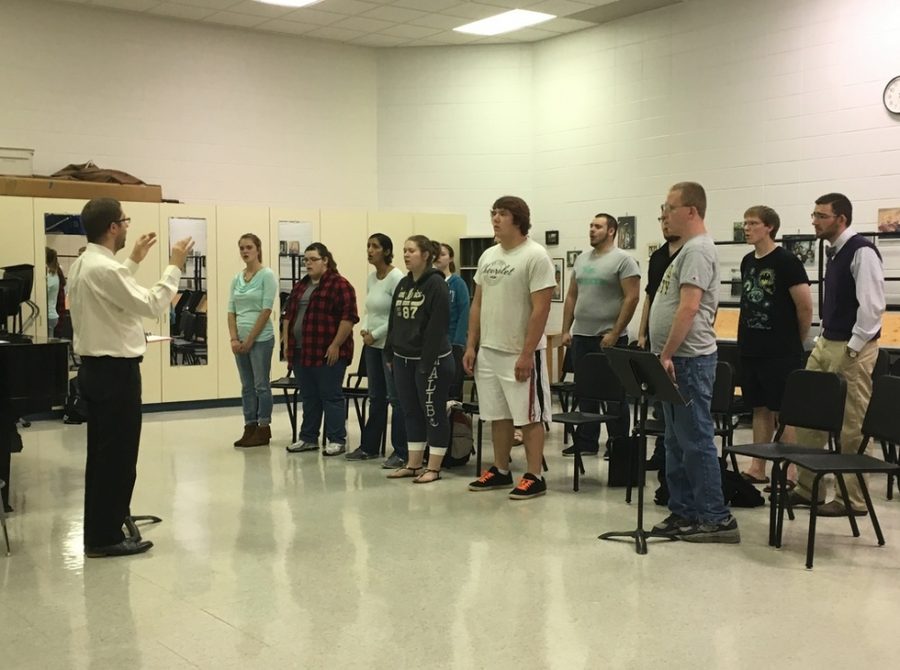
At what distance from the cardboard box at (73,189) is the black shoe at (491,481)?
459 centimetres

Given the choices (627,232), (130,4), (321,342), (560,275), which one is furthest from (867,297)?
(130,4)

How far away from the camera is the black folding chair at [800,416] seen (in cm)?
443

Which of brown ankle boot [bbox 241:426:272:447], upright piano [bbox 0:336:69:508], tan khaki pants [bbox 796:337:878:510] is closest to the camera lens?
upright piano [bbox 0:336:69:508]

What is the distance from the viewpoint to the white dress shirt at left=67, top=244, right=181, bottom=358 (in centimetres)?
410

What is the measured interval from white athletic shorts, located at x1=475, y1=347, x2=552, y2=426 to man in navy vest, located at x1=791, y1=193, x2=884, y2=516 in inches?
55.2

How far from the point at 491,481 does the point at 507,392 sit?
63 centimetres

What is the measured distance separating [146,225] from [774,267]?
229 inches

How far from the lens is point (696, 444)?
436 cm

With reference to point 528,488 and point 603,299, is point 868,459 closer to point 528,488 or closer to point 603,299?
point 528,488

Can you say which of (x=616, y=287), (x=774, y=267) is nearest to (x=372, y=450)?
(x=616, y=287)

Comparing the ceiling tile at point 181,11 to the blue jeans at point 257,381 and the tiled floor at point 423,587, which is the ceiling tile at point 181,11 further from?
the tiled floor at point 423,587

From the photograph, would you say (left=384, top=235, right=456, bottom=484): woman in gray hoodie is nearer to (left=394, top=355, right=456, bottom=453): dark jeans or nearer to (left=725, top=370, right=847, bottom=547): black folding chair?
(left=394, top=355, right=456, bottom=453): dark jeans

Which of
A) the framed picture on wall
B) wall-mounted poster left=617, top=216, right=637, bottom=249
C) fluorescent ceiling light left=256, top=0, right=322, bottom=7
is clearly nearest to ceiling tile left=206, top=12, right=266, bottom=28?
fluorescent ceiling light left=256, top=0, right=322, bottom=7

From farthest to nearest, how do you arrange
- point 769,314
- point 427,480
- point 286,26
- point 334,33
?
point 334,33 < point 286,26 < point 427,480 < point 769,314
